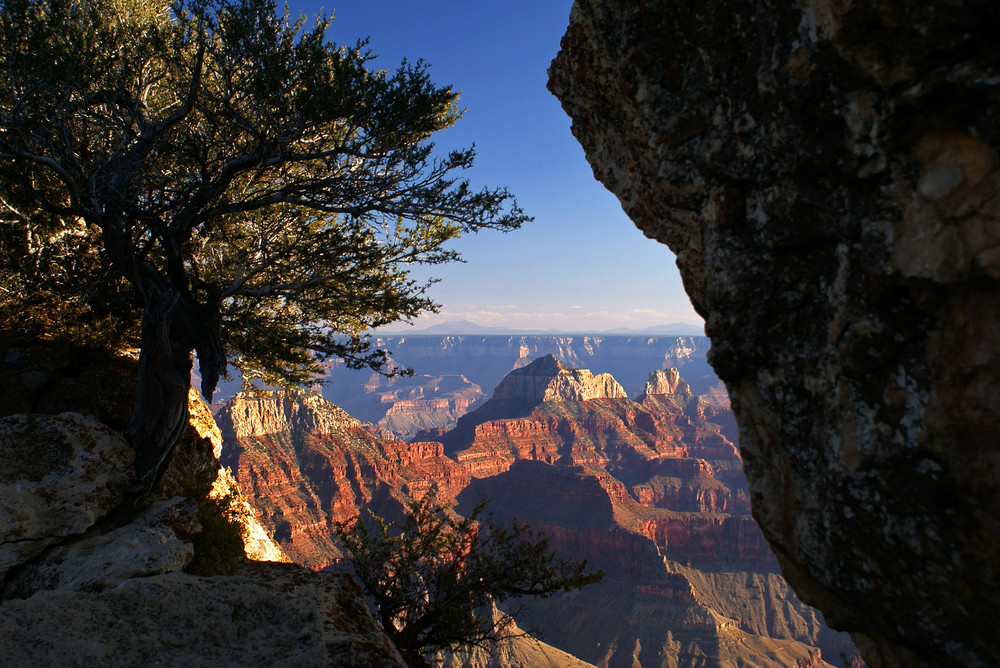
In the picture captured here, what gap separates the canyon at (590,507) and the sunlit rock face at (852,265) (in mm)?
36967

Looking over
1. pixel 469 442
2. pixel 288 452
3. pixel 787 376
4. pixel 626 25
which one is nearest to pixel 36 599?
pixel 787 376

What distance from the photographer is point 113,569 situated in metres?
5.02

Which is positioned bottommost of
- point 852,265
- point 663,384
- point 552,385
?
point 663,384

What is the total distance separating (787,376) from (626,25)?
3.50 m

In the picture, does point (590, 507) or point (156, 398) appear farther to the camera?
point (590, 507)

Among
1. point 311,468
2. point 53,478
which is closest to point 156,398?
point 53,478

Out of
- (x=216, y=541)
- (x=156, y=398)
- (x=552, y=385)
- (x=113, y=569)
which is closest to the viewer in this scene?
(x=113, y=569)

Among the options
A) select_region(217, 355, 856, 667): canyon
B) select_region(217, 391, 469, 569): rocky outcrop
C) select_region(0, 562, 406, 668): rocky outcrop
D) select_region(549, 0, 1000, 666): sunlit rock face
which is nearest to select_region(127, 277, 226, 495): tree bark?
select_region(0, 562, 406, 668): rocky outcrop

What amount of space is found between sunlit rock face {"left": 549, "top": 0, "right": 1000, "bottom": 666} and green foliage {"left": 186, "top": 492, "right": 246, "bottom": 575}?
609cm

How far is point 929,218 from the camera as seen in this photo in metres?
3.05

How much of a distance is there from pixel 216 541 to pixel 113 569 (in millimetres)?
1607

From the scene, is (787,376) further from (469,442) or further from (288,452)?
(469,442)

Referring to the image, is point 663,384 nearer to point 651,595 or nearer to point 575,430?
point 575,430

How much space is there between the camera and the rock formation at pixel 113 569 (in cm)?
375
